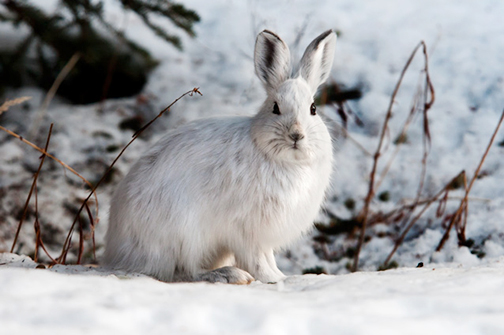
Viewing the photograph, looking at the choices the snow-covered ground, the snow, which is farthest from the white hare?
the snow

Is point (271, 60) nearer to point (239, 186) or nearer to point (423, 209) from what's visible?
point (239, 186)

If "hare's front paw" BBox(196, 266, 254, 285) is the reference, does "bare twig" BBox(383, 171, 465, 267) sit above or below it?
above

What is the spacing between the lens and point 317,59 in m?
3.06

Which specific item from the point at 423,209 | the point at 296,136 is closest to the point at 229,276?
the point at 296,136

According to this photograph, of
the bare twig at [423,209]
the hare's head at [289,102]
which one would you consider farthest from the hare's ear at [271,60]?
the bare twig at [423,209]

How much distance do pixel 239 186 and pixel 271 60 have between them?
805 mm

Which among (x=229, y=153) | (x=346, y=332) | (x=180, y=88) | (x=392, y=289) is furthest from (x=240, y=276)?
(x=180, y=88)

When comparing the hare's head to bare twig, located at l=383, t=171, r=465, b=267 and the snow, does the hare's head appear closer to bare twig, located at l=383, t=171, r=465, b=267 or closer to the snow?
the snow

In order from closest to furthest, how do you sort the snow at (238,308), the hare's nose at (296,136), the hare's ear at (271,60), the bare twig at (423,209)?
the snow at (238,308), the hare's nose at (296,136), the hare's ear at (271,60), the bare twig at (423,209)

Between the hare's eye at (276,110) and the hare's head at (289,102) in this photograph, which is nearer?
the hare's head at (289,102)

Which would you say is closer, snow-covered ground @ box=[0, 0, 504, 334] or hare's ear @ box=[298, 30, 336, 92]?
snow-covered ground @ box=[0, 0, 504, 334]

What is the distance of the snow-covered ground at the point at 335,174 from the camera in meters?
1.74

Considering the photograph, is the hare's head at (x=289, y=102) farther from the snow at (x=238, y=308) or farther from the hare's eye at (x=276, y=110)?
the snow at (x=238, y=308)

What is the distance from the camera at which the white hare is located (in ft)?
9.46
